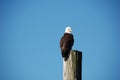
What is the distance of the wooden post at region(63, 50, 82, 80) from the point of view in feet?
11.8

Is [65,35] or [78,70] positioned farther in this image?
[65,35]

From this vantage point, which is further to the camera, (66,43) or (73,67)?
(66,43)

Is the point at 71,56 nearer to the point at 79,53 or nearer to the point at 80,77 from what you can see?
the point at 79,53

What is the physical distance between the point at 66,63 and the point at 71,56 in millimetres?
A: 171

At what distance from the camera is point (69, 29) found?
760 centimetres

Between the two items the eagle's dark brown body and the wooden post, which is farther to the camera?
the eagle's dark brown body

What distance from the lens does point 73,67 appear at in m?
3.64

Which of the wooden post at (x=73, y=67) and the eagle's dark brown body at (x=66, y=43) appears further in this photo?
the eagle's dark brown body at (x=66, y=43)

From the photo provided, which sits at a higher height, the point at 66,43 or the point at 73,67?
the point at 66,43

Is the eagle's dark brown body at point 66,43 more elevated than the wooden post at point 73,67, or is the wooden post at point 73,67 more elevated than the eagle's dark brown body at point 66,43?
the eagle's dark brown body at point 66,43

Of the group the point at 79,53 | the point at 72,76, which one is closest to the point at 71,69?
the point at 72,76

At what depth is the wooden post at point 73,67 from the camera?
3.59 m

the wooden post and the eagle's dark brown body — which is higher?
the eagle's dark brown body

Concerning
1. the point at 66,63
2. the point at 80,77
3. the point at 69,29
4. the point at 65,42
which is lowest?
the point at 80,77
